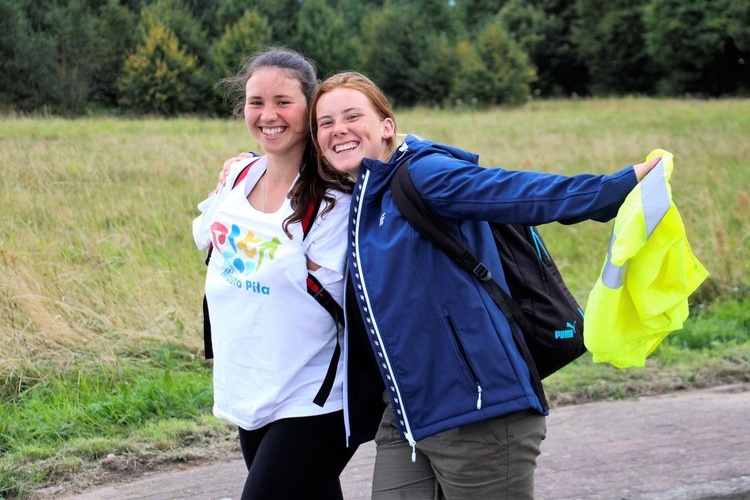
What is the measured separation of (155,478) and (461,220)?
2.64m

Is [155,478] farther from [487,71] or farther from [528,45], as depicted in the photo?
[528,45]

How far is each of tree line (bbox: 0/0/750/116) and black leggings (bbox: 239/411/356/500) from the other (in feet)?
31.8

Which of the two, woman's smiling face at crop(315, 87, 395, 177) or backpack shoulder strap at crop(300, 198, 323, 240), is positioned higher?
woman's smiling face at crop(315, 87, 395, 177)

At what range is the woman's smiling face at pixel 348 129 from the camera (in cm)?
266

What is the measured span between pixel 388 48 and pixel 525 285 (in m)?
46.8

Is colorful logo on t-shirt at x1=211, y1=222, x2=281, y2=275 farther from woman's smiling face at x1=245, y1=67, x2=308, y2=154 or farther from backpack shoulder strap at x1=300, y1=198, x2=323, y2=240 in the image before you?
woman's smiling face at x1=245, y1=67, x2=308, y2=154

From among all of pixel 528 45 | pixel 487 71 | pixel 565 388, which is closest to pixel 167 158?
pixel 565 388

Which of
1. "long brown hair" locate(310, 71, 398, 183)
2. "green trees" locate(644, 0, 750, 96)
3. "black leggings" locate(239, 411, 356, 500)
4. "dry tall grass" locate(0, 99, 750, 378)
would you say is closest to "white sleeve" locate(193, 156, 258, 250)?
"long brown hair" locate(310, 71, 398, 183)

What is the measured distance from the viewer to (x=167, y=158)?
1220 cm

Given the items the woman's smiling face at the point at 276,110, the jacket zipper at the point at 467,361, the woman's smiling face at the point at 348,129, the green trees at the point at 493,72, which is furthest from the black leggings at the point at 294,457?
the green trees at the point at 493,72

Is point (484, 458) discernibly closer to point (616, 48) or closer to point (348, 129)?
point (348, 129)

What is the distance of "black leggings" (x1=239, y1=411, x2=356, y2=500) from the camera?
2.69 metres

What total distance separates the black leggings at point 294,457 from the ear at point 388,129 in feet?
2.89

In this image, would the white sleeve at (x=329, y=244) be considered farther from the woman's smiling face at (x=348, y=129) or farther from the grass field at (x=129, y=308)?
the grass field at (x=129, y=308)
